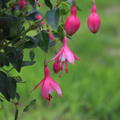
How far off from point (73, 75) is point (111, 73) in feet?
1.04

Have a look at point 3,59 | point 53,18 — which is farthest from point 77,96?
point 53,18

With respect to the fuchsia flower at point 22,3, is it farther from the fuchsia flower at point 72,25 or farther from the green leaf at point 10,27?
the fuchsia flower at point 72,25

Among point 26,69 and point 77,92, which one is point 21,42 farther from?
point 26,69

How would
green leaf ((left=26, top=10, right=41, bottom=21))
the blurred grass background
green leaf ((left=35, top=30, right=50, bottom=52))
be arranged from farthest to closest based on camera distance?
the blurred grass background → green leaf ((left=26, top=10, right=41, bottom=21)) → green leaf ((left=35, top=30, right=50, bottom=52))

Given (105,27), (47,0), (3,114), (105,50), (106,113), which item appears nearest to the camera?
(47,0)

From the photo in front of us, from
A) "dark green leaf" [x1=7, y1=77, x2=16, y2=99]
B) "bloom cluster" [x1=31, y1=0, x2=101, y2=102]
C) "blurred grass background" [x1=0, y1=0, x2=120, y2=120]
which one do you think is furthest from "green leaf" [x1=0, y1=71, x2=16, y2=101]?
"blurred grass background" [x1=0, y1=0, x2=120, y2=120]

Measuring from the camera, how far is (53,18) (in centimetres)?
148

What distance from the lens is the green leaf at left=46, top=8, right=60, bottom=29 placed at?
147cm

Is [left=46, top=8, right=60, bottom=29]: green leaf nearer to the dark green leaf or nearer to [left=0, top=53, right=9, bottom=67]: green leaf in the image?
[left=0, top=53, right=9, bottom=67]: green leaf

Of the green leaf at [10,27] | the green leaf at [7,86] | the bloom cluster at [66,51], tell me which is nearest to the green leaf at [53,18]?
the bloom cluster at [66,51]

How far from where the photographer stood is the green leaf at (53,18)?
1.47 meters

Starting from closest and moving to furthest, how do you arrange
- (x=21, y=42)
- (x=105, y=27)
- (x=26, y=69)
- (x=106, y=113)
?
(x=21, y=42)
(x=106, y=113)
(x=26, y=69)
(x=105, y=27)

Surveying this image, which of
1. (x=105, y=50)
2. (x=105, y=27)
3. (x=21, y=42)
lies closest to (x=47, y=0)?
(x=21, y=42)

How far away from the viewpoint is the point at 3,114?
323 centimetres
